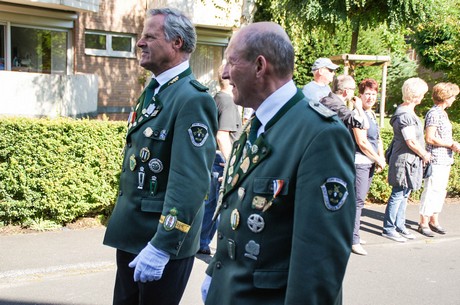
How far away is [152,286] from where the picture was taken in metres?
2.85

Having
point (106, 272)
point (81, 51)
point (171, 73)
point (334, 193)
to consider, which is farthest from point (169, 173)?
point (81, 51)

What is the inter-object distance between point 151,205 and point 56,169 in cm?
426

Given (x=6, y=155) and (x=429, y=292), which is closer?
(x=429, y=292)

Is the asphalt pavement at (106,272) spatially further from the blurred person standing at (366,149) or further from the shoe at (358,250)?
the blurred person standing at (366,149)

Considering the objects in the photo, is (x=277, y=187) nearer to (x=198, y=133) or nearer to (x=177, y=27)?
(x=198, y=133)

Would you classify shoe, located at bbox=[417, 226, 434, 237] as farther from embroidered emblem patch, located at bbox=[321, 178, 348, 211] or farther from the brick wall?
the brick wall

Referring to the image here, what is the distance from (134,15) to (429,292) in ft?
47.7

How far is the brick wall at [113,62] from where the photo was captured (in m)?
17.2

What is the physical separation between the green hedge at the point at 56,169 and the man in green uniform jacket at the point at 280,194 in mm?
4645

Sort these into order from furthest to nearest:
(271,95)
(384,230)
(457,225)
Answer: (457,225), (384,230), (271,95)

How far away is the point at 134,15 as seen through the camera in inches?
709

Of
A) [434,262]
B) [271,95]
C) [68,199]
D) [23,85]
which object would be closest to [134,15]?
[23,85]

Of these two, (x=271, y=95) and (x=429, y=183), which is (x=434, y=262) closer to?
(x=429, y=183)

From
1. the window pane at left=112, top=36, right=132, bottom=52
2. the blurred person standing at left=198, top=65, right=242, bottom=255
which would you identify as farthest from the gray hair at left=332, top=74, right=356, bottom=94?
the window pane at left=112, top=36, right=132, bottom=52
